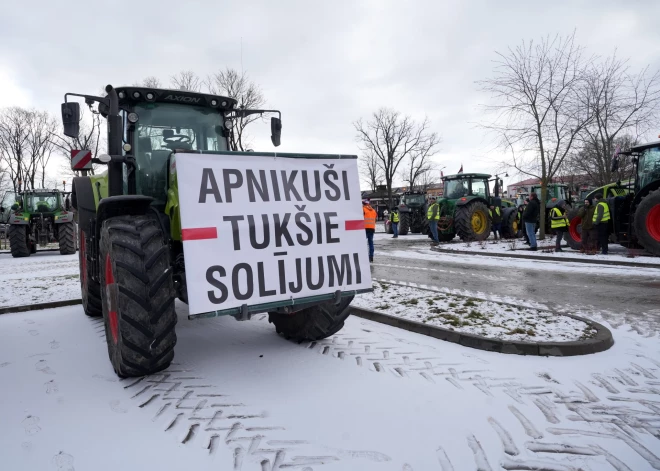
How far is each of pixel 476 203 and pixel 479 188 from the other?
1769 mm

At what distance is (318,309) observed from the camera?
443 cm

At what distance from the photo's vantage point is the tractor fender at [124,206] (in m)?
3.70

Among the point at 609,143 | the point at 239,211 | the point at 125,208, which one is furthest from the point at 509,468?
the point at 609,143

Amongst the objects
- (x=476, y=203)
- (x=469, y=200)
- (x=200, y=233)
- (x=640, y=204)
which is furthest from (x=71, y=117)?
(x=476, y=203)

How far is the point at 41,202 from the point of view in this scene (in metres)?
18.1

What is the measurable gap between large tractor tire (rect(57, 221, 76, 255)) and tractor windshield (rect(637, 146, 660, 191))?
18959 millimetres

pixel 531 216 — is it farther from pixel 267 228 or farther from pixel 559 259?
pixel 267 228

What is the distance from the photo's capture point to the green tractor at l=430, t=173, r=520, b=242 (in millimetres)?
17359

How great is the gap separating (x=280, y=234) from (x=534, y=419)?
2.31m

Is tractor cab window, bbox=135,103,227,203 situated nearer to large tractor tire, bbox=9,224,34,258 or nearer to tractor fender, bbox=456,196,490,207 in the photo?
tractor fender, bbox=456,196,490,207

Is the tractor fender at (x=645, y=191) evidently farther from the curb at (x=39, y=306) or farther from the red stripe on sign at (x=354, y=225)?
the curb at (x=39, y=306)

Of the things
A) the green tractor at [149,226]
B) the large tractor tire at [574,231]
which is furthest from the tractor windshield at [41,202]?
the large tractor tire at [574,231]

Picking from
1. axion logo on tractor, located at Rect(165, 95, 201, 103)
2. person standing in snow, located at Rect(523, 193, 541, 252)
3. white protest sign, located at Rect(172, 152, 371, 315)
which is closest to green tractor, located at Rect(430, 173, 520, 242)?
person standing in snow, located at Rect(523, 193, 541, 252)

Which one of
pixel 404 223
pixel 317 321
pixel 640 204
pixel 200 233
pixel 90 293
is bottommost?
pixel 317 321
